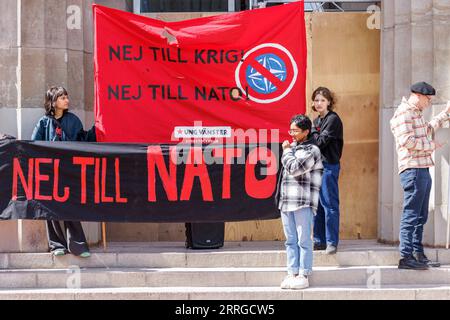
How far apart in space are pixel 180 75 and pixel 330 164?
203 cm

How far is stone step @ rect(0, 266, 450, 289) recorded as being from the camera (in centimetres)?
930

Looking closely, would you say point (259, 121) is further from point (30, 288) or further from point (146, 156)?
point (30, 288)

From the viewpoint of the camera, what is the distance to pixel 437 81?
9.95m

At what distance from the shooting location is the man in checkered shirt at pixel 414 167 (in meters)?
9.23

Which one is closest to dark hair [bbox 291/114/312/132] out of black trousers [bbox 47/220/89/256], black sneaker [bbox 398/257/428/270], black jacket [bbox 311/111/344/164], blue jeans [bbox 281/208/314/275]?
black jacket [bbox 311/111/344/164]

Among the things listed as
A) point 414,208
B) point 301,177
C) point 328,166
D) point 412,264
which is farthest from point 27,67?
point 412,264

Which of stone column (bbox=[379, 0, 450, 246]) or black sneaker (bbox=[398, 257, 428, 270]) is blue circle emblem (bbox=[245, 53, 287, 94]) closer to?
stone column (bbox=[379, 0, 450, 246])

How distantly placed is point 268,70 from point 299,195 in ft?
5.87

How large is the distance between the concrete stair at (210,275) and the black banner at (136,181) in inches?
18.6

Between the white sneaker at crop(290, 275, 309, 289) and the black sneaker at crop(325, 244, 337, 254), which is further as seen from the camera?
the black sneaker at crop(325, 244, 337, 254)

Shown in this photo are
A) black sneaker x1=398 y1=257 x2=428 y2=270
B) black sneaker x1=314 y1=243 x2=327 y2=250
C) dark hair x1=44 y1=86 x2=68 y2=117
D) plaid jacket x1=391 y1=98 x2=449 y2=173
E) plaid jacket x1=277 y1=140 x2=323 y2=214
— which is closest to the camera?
plaid jacket x1=277 y1=140 x2=323 y2=214

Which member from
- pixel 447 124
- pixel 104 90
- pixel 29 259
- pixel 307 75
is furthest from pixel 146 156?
pixel 447 124

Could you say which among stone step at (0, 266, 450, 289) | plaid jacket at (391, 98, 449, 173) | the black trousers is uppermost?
plaid jacket at (391, 98, 449, 173)

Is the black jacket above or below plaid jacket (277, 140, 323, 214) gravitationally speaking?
above
